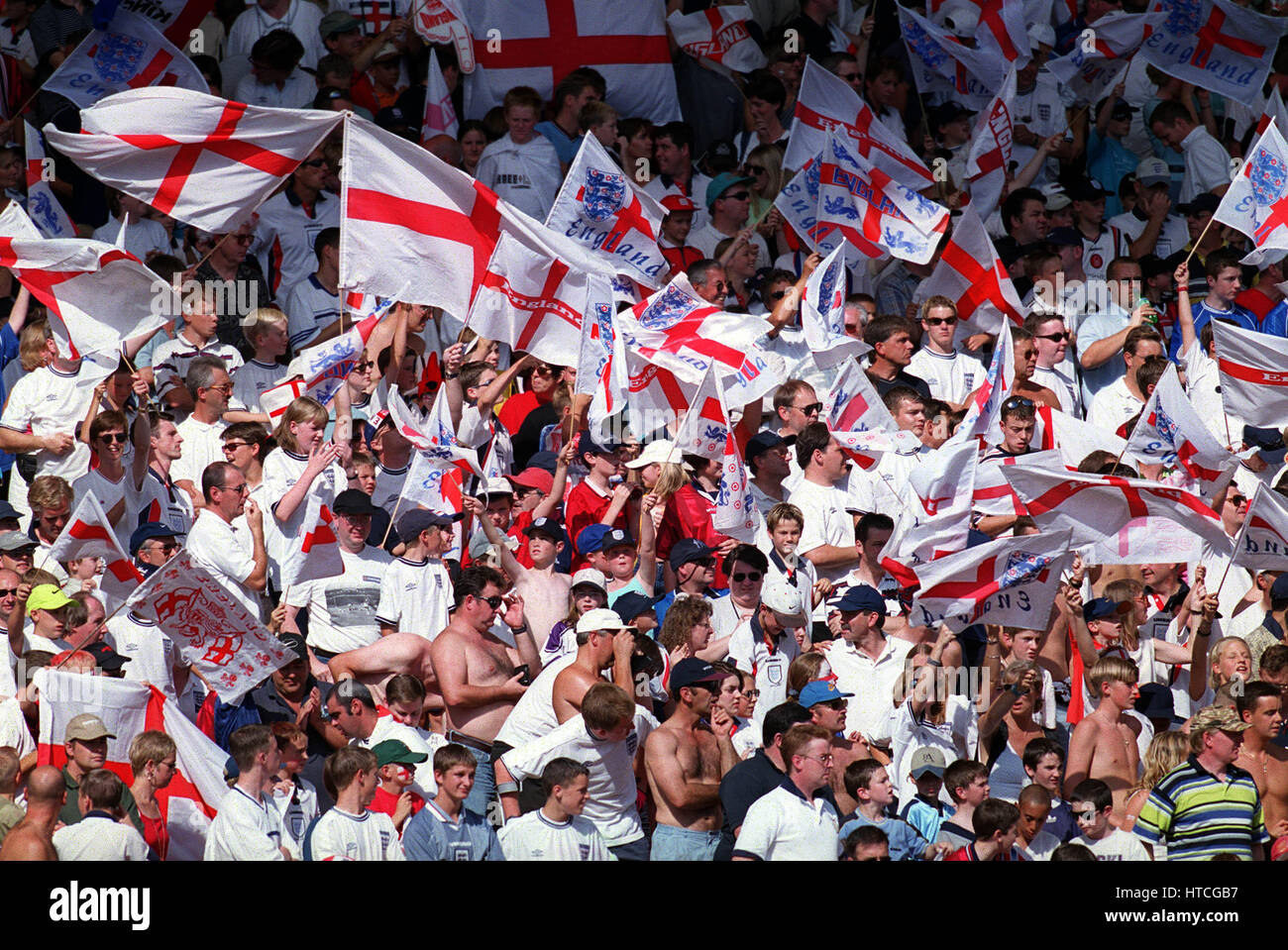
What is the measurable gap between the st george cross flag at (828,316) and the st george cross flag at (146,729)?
16.4 ft

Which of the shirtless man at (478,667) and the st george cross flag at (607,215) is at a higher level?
the st george cross flag at (607,215)

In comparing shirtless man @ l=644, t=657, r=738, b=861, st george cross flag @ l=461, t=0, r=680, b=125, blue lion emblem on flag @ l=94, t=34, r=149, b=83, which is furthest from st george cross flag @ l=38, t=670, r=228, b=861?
st george cross flag @ l=461, t=0, r=680, b=125

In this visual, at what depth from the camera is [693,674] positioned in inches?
434

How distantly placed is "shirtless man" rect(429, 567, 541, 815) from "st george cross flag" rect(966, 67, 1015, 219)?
238 inches

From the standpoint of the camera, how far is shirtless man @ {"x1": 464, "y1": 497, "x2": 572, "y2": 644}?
1212 cm

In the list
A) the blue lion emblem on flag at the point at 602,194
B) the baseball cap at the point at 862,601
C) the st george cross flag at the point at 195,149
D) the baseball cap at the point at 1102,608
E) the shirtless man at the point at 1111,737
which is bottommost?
the shirtless man at the point at 1111,737

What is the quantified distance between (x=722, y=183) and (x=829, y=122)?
2.84ft

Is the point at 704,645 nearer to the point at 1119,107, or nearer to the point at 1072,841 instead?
the point at 1072,841

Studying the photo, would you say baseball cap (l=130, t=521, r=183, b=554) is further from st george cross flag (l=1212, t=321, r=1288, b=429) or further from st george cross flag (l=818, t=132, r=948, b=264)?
st george cross flag (l=1212, t=321, r=1288, b=429)

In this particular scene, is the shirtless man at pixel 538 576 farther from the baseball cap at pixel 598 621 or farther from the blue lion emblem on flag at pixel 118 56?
the blue lion emblem on flag at pixel 118 56

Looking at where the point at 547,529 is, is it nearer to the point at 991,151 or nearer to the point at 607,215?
the point at 607,215

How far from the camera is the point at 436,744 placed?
1135 centimetres

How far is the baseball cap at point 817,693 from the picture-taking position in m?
11.1

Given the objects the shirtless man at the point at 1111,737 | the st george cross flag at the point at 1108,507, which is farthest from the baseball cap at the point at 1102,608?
the shirtless man at the point at 1111,737
